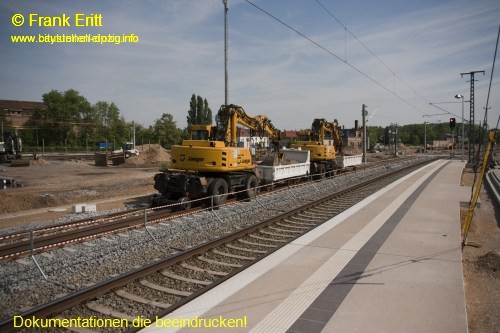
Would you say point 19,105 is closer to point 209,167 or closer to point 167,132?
point 167,132

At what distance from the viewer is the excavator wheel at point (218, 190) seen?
13625 millimetres

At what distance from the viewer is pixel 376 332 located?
15.1 feet

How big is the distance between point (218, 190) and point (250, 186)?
250 cm

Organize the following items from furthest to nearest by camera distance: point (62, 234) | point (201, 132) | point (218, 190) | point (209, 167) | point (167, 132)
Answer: point (167, 132) → point (201, 132) → point (218, 190) → point (209, 167) → point (62, 234)

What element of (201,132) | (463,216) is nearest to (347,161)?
(463,216)

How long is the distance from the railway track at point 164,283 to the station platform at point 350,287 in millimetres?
549

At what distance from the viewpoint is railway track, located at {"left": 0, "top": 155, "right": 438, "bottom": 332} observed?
5395 mm

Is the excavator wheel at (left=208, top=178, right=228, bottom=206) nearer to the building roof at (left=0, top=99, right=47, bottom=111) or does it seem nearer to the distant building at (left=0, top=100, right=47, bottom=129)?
the distant building at (left=0, top=100, right=47, bottom=129)

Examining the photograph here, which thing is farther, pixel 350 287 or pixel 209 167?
pixel 209 167

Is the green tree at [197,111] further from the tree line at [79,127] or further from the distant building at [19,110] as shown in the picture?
the distant building at [19,110]

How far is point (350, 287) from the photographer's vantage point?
5953 millimetres

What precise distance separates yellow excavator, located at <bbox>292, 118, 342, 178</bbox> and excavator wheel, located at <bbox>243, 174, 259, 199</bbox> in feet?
30.2

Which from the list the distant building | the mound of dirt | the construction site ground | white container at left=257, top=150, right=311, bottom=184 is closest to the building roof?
the distant building

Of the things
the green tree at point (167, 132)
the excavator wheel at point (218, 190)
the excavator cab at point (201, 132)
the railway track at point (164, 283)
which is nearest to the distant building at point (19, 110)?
the green tree at point (167, 132)
